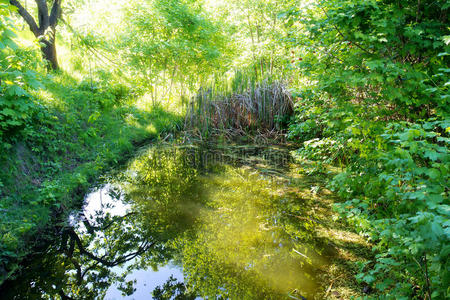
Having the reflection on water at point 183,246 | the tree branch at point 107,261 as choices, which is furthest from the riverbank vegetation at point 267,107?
the reflection on water at point 183,246

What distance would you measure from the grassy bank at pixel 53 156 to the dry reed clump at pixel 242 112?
5.70 feet

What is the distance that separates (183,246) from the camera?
2666 millimetres

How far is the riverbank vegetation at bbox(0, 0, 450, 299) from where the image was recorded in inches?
64.1

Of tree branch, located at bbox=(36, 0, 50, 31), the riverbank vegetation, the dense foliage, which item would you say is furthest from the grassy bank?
the dense foliage

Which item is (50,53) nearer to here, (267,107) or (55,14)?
(55,14)

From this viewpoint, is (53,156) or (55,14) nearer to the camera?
(53,156)

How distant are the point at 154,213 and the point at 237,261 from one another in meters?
1.36

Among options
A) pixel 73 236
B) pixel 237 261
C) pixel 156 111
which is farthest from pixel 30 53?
pixel 156 111

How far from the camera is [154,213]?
131 inches

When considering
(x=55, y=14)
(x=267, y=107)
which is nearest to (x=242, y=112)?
(x=267, y=107)

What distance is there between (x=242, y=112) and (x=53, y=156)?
182 inches

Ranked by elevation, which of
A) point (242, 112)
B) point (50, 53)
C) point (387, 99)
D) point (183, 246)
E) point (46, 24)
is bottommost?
point (183, 246)

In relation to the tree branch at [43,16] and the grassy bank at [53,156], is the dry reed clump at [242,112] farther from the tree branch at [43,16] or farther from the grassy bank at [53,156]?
the tree branch at [43,16]

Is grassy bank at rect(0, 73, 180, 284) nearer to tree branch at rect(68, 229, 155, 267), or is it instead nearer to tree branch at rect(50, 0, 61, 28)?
tree branch at rect(68, 229, 155, 267)
